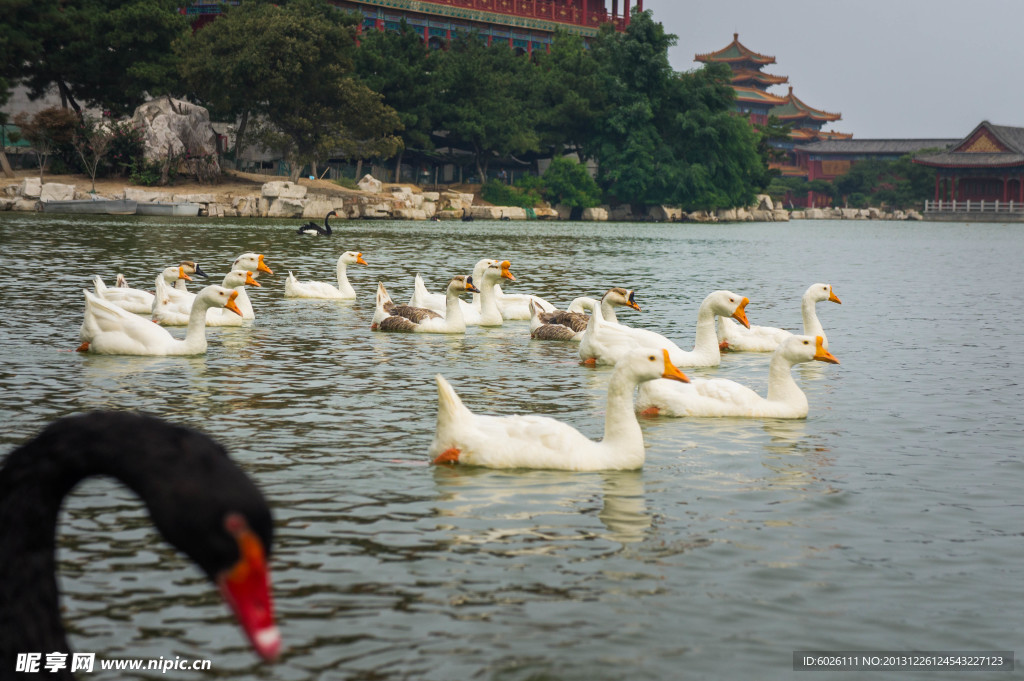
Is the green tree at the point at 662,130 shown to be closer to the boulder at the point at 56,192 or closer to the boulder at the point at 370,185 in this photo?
the boulder at the point at 370,185

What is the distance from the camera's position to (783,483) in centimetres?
730

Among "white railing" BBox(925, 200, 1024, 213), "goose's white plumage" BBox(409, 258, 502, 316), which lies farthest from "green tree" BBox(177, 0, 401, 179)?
"white railing" BBox(925, 200, 1024, 213)

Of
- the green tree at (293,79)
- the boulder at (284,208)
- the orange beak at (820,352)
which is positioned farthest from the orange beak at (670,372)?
the green tree at (293,79)

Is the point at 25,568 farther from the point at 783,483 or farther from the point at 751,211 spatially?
the point at 751,211

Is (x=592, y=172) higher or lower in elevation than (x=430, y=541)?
higher

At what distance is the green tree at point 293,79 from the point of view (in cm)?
5047

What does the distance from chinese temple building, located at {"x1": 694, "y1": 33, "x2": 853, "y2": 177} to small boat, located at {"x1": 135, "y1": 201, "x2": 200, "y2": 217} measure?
65.0m

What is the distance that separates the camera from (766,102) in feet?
337

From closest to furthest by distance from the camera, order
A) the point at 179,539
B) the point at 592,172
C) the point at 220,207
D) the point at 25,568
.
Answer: the point at 179,539 → the point at 25,568 → the point at 220,207 → the point at 592,172

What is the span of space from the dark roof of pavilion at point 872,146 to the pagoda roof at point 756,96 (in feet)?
17.0

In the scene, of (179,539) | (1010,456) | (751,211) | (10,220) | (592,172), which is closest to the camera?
(179,539)

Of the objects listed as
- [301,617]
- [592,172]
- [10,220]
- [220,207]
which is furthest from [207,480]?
[592,172]

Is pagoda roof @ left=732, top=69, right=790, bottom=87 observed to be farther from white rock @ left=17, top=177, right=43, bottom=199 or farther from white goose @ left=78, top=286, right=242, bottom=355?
white goose @ left=78, top=286, right=242, bottom=355

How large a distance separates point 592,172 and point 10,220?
45.3m
